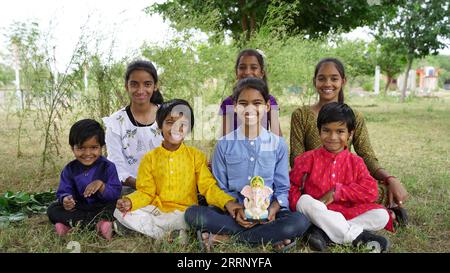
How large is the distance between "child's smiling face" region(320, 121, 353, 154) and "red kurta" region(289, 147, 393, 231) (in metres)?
0.04

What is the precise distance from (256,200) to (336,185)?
0.56 metres

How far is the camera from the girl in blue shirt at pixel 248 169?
2.58m

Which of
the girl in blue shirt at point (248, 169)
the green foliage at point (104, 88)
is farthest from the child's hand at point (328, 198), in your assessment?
the green foliage at point (104, 88)

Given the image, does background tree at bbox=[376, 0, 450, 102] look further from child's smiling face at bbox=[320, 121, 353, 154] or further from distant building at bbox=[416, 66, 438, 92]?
distant building at bbox=[416, 66, 438, 92]

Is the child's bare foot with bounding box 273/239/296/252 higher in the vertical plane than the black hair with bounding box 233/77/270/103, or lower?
lower

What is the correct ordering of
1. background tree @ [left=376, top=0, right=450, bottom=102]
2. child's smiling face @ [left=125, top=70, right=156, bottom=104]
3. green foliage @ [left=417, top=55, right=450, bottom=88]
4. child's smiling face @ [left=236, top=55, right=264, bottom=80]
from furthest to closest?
green foliage @ [left=417, top=55, right=450, bottom=88], background tree @ [left=376, top=0, right=450, bottom=102], child's smiling face @ [left=236, top=55, right=264, bottom=80], child's smiling face @ [left=125, top=70, right=156, bottom=104]

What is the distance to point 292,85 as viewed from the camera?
844cm

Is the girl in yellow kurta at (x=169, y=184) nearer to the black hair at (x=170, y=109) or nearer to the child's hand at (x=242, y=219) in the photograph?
the black hair at (x=170, y=109)

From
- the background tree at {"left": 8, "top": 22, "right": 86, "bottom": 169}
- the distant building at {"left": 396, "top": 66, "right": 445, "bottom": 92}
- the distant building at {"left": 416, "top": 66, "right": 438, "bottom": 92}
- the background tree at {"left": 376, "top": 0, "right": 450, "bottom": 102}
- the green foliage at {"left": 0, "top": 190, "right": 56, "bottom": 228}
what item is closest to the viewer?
the green foliage at {"left": 0, "top": 190, "right": 56, "bottom": 228}

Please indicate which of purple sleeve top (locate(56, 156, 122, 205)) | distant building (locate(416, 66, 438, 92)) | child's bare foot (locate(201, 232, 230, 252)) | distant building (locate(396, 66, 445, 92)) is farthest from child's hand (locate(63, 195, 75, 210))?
distant building (locate(416, 66, 438, 92))

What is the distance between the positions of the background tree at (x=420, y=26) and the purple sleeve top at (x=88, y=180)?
13642 mm

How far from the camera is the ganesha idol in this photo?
8.18 feet

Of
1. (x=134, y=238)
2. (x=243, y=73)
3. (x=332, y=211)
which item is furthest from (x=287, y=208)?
(x=243, y=73)

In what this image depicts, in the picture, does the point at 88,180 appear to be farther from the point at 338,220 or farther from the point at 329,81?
the point at 329,81
